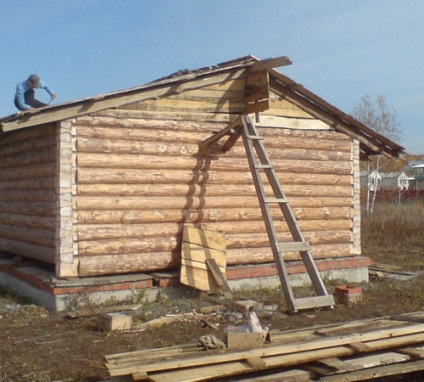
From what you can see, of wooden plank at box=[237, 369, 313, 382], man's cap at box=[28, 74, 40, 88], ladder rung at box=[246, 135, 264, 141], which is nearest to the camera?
wooden plank at box=[237, 369, 313, 382]

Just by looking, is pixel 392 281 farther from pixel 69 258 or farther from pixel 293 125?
pixel 69 258

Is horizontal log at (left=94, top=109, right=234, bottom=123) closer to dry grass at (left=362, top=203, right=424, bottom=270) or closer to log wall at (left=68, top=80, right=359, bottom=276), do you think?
log wall at (left=68, top=80, right=359, bottom=276)

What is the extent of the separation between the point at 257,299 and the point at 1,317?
13.1 feet

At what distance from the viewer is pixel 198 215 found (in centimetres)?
1097

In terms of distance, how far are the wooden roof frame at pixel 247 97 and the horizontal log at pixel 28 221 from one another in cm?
168

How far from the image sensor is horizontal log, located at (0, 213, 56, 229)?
1016cm

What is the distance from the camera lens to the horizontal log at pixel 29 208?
33.4 feet

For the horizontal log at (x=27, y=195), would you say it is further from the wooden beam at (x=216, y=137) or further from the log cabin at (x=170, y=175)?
the wooden beam at (x=216, y=137)

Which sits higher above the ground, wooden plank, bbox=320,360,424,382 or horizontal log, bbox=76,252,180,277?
horizontal log, bbox=76,252,180,277

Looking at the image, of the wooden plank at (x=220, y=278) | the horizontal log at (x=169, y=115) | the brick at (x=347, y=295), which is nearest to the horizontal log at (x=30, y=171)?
the horizontal log at (x=169, y=115)

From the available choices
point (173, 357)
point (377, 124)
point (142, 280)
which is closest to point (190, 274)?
point (142, 280)

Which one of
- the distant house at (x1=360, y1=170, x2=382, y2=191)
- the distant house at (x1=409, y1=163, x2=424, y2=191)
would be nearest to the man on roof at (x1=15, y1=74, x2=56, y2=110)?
the distant house at (x1=360, y1=170, x2=382, y2=191)

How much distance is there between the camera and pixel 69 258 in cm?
977

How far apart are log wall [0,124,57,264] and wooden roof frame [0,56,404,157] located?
628 mm
